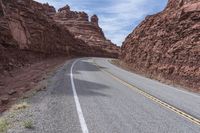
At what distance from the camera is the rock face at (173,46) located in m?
27.8

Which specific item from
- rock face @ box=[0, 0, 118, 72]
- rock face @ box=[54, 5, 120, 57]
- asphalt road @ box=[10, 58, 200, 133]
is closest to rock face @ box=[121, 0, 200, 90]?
asphalt road @ box=[10, 58, 200, 133]

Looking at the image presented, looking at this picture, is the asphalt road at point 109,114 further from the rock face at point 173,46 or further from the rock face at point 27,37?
the rock face at point 27,37

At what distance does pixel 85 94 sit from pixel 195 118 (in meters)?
5.68

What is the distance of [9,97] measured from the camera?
1705 cm

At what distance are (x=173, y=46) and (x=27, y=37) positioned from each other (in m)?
22.7

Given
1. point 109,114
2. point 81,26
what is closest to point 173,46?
point 109,114

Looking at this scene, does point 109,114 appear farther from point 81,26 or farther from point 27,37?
point 81,26

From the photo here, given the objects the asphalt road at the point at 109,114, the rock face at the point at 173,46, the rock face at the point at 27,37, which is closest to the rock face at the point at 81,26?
the rock face at the point at 27,37

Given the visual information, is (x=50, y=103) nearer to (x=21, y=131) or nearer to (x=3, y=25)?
(x=21, y=131)

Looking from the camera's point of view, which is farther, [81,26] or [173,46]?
[81,26]

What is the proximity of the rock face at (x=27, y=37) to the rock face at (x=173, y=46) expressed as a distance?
45.2 feet

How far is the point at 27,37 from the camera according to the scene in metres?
48.1

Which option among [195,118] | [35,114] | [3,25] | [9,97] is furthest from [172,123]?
[3,25]

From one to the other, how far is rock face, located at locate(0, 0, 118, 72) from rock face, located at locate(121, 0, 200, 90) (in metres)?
13.8
